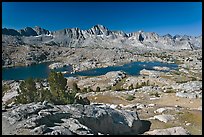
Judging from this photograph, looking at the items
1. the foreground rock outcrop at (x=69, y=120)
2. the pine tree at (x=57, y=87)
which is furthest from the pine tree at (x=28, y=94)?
the foreground rock outcrop at (x=69, y=120)

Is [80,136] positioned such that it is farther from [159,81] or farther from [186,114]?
[159,81]

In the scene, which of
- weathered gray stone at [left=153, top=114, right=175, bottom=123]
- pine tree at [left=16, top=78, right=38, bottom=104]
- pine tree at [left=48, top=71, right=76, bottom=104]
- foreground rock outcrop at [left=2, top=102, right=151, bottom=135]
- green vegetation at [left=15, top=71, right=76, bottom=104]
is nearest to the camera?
foreground rock outcrop at [left=2, top=102, right=151, bottom=135]

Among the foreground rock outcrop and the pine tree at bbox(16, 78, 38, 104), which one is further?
the pine tree at bbox(16, 78, 38, 104)

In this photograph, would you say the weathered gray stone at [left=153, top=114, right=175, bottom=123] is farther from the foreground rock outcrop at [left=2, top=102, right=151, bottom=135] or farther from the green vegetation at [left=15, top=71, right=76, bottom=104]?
the green vegetation at [left=15, top=71, right=76, bottom=104]

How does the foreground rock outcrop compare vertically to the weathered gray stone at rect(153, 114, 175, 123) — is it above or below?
above

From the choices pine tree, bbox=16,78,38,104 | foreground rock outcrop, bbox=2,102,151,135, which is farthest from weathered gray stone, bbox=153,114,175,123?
pine tree, bbox=16,78,38,104

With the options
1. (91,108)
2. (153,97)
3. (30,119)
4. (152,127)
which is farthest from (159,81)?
(30,119)

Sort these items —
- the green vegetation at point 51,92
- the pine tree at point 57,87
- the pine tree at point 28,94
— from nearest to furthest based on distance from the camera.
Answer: the green vegetation at point 51,92 < the pine tree at point 57,87 < the pine tree at point 28,94

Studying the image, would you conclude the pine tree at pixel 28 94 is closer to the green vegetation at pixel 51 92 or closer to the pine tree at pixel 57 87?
the green vegetation at pixel 51 92

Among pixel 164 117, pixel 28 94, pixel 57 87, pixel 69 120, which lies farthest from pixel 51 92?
pixel 69 120
